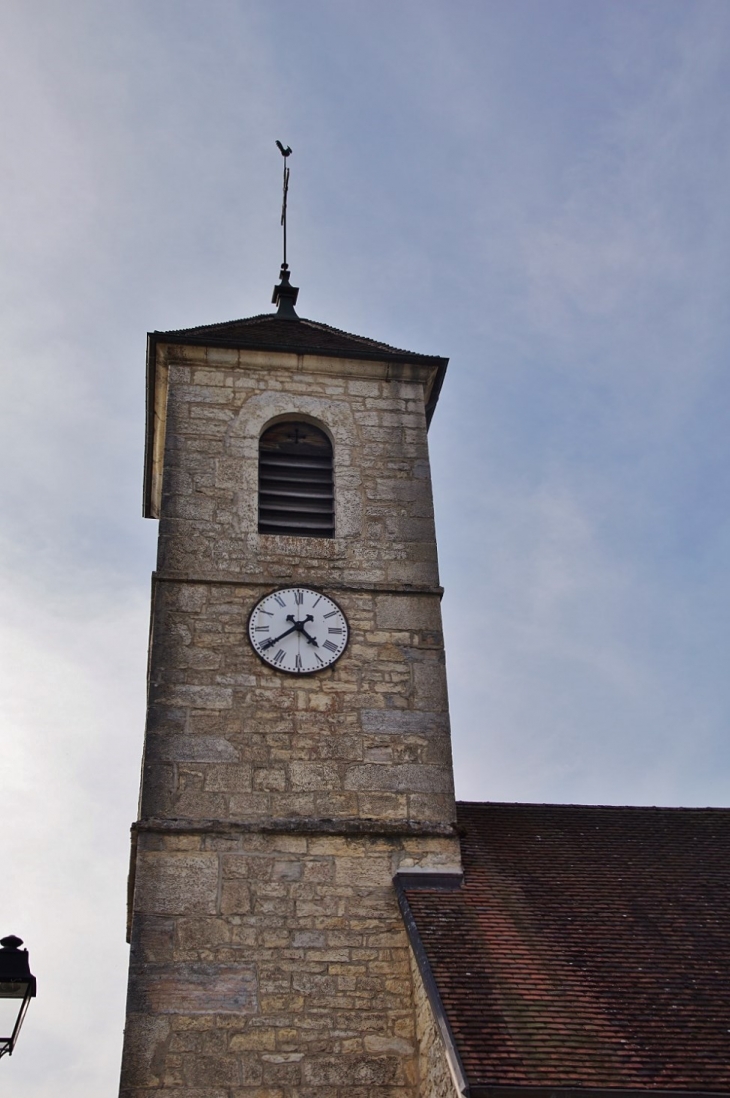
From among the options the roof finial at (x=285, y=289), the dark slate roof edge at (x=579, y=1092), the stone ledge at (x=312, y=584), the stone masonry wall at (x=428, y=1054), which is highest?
the roof finial at (x=285, y=289)

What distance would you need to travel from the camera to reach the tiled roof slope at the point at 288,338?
1117 centimetres

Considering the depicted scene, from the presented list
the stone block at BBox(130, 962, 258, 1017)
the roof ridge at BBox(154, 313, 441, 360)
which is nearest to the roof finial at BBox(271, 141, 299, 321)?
the roof ridge at BBox(154, 313, 441, 360)

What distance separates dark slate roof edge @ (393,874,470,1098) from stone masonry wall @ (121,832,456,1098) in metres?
0.12

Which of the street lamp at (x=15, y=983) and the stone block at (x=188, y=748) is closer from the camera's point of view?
the street lamp at (x=15, y=983)

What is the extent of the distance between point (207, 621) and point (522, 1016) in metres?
3.86

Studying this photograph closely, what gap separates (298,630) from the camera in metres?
9.64

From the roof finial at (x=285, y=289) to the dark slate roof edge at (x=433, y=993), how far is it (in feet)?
19.7

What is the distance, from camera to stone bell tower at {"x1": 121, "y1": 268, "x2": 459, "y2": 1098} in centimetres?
787

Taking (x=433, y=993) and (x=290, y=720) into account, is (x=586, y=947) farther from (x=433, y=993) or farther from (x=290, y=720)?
(x=290, y=720)

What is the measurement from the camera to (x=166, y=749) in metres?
8.91

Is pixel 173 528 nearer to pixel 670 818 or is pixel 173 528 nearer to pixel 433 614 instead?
pixel 433 614

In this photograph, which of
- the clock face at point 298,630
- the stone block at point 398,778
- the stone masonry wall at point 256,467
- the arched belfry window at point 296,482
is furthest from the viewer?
the arched belfry window at point 296,482

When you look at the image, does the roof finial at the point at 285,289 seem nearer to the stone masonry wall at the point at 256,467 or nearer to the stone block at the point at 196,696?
the stone masonry wall at the point at 256,467

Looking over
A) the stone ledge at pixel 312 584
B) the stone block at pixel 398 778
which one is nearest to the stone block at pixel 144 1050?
the stone block at pixel 398 778
